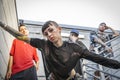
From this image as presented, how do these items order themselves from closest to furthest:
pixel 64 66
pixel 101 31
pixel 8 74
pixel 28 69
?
1. pixel 64 66
2. pixel 8 74
3. pixel 28 69
4. pixel 101 31

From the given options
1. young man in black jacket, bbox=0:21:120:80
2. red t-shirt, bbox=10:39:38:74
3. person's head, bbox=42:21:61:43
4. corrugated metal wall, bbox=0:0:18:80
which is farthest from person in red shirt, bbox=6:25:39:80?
person's head, bbox=42:21:61:43

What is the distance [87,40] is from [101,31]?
1.62 m

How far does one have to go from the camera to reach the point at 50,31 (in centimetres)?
199

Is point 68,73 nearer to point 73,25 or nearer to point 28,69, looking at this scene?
point 28,69

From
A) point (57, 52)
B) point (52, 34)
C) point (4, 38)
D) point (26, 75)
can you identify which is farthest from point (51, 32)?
point (26, 75)

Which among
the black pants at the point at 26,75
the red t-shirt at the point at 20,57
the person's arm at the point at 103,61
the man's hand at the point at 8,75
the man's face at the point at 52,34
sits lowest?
the black pants at the point at 26,75

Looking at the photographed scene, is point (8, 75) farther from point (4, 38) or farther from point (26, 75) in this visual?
point (4, 38)

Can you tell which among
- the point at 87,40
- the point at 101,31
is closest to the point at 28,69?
the point at 101,31

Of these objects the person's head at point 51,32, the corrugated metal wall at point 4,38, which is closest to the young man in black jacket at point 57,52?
the person's head at point 51,32

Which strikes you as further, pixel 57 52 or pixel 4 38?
pixel 4 38

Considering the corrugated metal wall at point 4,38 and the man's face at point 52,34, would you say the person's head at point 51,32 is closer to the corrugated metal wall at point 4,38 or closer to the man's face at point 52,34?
the man's face at point 52,34

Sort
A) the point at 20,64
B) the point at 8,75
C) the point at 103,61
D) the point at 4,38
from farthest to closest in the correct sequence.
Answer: the point at 20,64 < the point at 8,75 < the point at 4,38 < the point at 103,61

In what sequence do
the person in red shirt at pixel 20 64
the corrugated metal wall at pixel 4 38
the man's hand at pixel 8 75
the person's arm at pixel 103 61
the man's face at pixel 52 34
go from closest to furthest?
the person's arm at pixel 103 61 < the man's face at pixel 52 34 < the corrugated metal wall at pixel 4 38 < the man's hand at pixel 8 75 < the person in red shirt at pixel 20 64

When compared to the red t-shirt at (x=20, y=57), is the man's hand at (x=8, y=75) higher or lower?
lower
